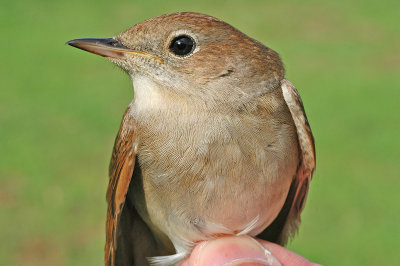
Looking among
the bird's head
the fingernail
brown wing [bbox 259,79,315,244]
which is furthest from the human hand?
the bird's head

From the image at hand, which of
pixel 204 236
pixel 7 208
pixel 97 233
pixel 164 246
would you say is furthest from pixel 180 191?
pixel 7 208

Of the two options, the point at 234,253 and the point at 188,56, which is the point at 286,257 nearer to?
the point at 234,253

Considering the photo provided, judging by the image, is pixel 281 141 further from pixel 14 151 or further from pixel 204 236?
pixel 14 151

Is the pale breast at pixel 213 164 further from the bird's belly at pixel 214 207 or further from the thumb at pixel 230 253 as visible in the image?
the thumb at pixel 230 253

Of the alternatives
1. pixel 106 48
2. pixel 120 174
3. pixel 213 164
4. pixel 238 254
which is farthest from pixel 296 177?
pixel 106 48

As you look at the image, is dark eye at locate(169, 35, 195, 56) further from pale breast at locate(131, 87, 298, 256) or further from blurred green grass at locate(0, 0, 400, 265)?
blurred green grass at locate(0, 0, 400, 265)
